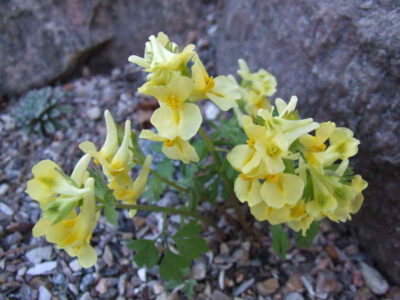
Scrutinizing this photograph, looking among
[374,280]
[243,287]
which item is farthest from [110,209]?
[374,280]

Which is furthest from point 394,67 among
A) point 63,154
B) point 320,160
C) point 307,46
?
point 63,154

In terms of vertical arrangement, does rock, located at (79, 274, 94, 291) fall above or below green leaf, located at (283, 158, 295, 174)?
below

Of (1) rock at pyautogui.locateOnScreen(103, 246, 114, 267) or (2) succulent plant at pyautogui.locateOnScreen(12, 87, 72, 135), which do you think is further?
(2) succulent plant at pyautogui.locateOnScreen(12, 87, 72, 135)

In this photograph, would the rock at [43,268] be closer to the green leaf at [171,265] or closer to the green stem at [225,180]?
the green leaf at [171,265]

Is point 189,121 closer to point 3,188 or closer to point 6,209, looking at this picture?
point 6,209

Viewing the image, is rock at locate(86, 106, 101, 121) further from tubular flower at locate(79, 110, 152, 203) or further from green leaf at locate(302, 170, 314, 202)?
green leaf at locate(302, 170, 314, 202)

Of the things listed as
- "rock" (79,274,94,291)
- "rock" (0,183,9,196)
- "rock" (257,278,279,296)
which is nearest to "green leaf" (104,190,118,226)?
"rock" (79,274,94,291)

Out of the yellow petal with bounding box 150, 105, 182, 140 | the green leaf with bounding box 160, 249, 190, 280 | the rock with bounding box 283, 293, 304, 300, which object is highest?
the yellow petal with bounding box 150, 105, 182, 140
